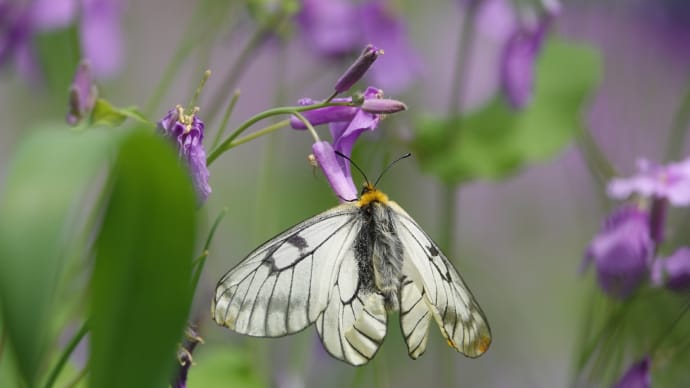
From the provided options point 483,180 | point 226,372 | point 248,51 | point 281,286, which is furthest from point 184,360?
point 483,180

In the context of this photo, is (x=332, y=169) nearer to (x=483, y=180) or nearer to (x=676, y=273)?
(x=676, y=273)

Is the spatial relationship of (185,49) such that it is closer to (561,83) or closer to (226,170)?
(561,83)

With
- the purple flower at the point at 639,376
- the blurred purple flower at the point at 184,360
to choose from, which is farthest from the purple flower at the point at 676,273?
the blurred purple flower at the point at 184,360

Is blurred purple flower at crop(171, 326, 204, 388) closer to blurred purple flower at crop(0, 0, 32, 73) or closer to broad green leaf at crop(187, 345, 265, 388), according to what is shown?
broad green leaf at crop(187, 345, 265, 388)

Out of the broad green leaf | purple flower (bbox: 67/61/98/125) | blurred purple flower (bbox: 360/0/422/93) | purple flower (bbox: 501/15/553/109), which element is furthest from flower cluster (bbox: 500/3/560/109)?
purple flower (bbox: 67/61/98/125)

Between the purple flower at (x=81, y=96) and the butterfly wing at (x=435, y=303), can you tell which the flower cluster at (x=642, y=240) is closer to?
the butterfly wing at (x=435, y=303)

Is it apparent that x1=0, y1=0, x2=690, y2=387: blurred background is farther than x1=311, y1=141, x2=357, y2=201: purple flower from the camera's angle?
Yes

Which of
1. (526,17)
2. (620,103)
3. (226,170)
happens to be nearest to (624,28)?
(620,103)
